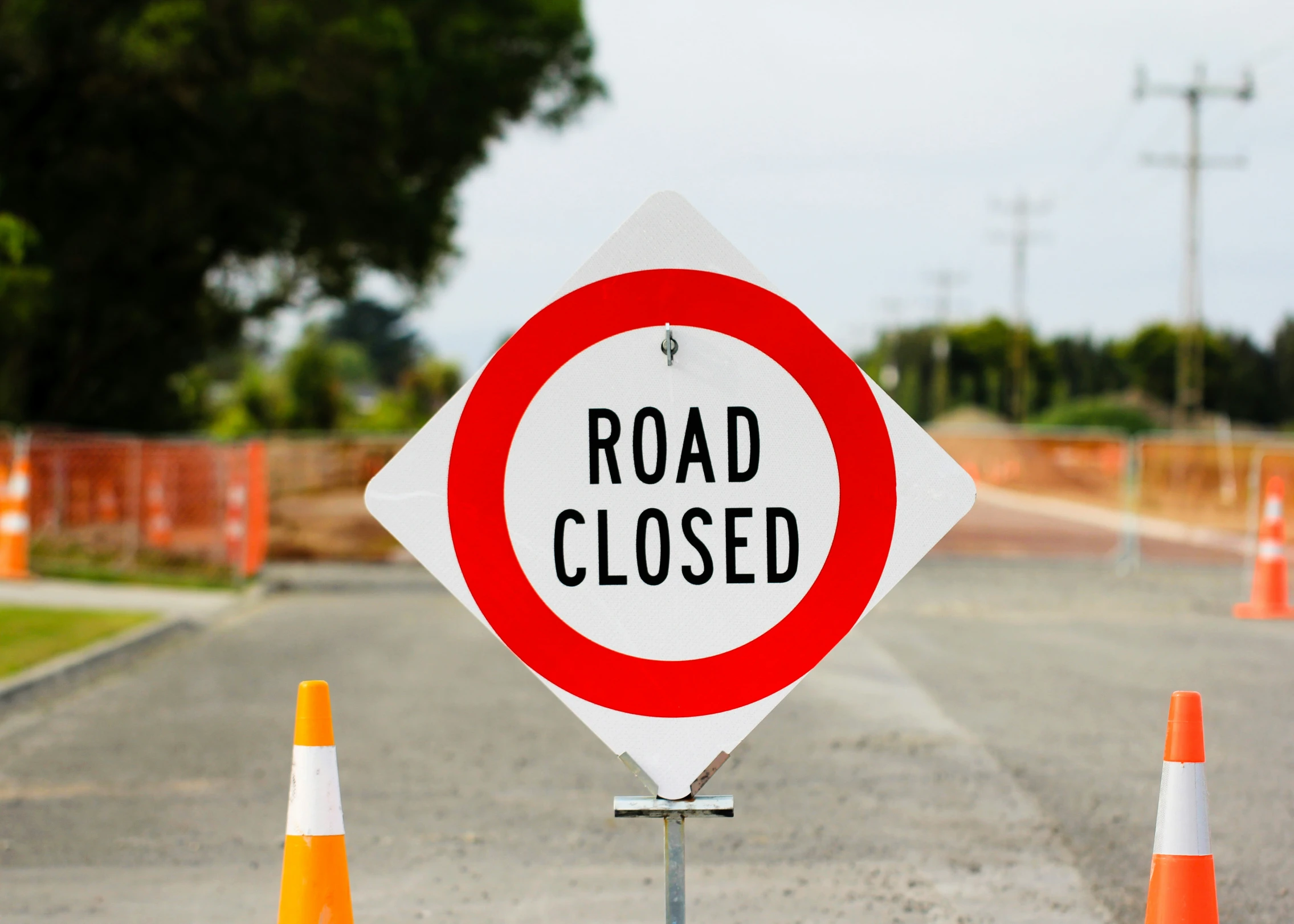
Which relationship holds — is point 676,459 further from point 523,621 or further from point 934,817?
point 934,817

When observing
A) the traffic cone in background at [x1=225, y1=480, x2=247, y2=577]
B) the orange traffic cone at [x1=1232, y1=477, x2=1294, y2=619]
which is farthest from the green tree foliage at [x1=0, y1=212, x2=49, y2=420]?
the orange traffic cone at [x1=1232, y1=477, x2=1294, y2=619]

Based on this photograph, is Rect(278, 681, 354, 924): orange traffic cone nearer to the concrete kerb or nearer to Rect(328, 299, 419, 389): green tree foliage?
the concrete kerb

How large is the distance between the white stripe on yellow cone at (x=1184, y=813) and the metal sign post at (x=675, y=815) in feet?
4.00

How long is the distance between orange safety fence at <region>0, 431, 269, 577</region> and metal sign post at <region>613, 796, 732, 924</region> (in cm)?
1488

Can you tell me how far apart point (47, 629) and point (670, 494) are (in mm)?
9746

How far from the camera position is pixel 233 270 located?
1251 inches

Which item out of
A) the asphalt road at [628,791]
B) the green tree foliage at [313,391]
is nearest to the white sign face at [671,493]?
the asphalt road at [628,791]

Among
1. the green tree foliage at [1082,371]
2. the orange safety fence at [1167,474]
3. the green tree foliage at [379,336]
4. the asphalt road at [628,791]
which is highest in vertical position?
the green tree foliage at [379,336]

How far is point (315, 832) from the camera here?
10.8ft

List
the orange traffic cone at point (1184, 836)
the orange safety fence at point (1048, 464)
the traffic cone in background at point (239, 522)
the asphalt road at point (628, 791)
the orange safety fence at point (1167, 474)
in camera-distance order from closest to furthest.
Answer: the orange traffic cone at point (1184, 836) < the asphalt road at point (628, 791) < the traffic cone in background at point (239, 522) < the orange safety fence at point (1167, 474) < the orange safety fence at point (1048, 464)

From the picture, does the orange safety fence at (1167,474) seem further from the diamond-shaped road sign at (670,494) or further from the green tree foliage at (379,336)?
the green tree foliage at (379,336)

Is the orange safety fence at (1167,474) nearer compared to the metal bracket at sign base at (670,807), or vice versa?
the metal bracket at sign base at (670,807)

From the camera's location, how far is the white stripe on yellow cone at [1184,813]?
3.48m

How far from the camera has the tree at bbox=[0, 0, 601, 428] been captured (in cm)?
2086
